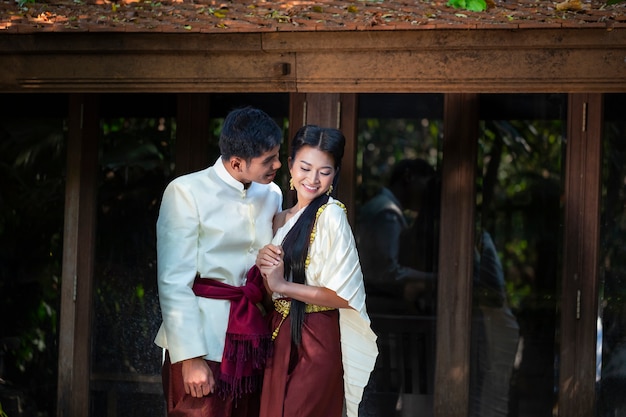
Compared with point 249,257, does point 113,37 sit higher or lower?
higher

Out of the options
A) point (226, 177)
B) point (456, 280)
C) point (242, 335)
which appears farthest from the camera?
point (456, 280)

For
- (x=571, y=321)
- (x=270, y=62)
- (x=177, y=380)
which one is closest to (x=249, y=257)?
(x=177, y=380)

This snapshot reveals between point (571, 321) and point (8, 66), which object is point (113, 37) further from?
point (571, 321)

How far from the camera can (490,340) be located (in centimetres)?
634

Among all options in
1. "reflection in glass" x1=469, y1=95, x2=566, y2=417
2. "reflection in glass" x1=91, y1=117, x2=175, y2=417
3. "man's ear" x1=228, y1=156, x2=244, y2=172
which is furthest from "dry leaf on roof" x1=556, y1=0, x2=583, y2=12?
"reflection in glass" x1=91, y1=117, x2=175, y2=417

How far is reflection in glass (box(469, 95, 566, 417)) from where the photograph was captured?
6234mm

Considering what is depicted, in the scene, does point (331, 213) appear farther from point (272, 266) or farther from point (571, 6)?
point (571, 6)

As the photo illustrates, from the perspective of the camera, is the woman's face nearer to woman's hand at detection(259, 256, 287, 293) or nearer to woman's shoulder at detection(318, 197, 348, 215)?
woman's shoulder at detection(318, 197, 348, 215)

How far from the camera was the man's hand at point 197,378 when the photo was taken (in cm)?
454

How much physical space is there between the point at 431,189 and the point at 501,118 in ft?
2.05

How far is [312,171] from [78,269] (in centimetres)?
235

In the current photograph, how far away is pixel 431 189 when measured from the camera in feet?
22.0

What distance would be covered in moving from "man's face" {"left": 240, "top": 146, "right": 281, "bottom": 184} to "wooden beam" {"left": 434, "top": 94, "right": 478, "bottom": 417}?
1.70 m

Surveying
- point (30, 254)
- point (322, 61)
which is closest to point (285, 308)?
point (322, 61)
